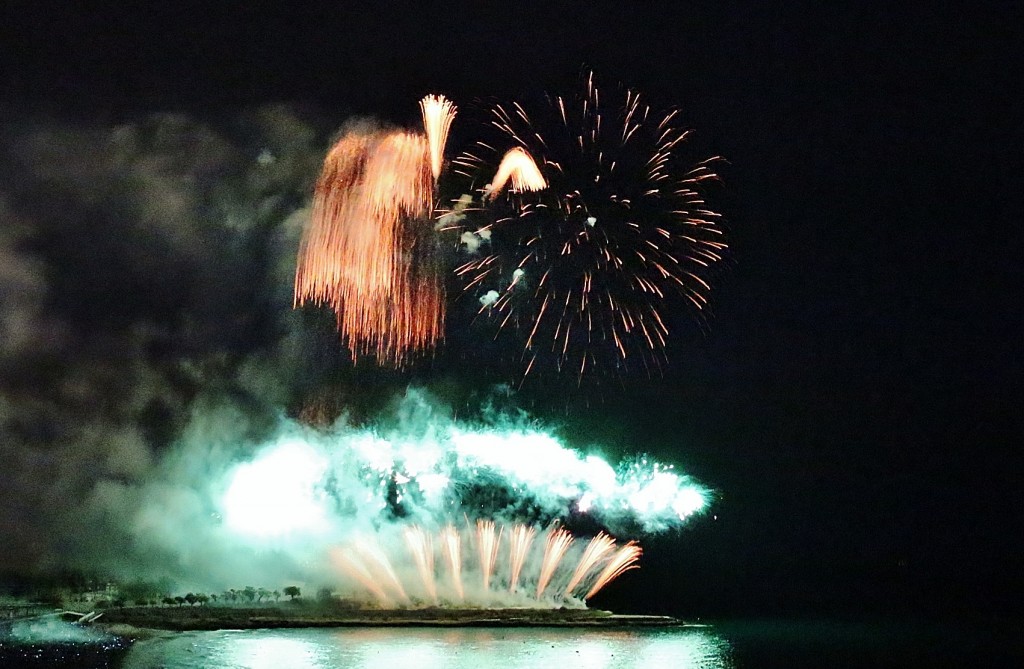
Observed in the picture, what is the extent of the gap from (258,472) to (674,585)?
2633 centimetres

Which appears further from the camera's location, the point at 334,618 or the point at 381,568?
the point at 381,568

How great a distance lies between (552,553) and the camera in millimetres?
33125

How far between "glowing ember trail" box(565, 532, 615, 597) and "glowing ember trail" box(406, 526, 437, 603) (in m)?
4.95

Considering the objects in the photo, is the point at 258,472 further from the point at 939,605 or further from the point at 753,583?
the point at 939,605

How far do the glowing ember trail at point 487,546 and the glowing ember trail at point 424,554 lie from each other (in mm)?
1745

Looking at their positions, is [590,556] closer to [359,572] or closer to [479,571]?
[479,571]

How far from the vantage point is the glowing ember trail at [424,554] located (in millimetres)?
32344

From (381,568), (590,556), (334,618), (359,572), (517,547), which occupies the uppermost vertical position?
(517,547)

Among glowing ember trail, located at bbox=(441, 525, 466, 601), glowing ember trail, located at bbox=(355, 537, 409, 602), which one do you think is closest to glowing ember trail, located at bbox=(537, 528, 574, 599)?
glowing ember trail, located at bbox=(441, 525, 466, 601)

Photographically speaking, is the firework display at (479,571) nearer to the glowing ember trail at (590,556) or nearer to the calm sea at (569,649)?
the glowing ember trail at (590,556)

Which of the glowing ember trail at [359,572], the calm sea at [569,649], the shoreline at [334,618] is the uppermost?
the glowing ember trail at [359,572]

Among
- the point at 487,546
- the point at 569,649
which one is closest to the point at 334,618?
the point at 487,546

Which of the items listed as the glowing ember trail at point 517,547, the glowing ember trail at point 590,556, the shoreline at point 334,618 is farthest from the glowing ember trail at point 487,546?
the glowing ember trail at point 590,556

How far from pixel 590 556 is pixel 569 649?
379 inches
